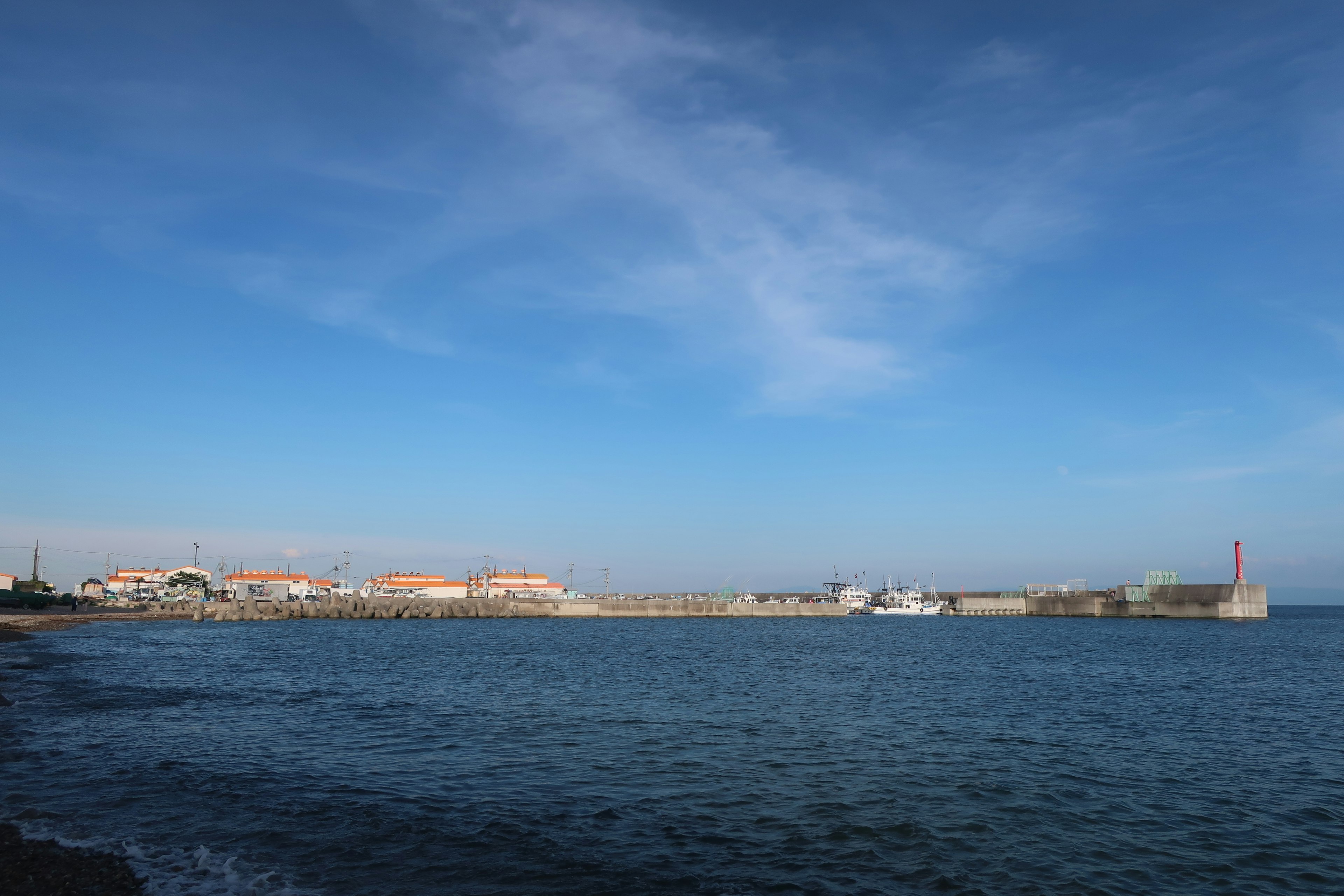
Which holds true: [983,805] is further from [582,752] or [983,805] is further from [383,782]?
[383,782]

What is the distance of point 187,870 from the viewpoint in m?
12.9

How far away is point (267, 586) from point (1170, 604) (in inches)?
6597

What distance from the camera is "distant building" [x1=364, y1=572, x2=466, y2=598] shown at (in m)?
154

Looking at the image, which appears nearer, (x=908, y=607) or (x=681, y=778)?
(x=681, y=778)

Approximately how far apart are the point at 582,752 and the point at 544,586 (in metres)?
149

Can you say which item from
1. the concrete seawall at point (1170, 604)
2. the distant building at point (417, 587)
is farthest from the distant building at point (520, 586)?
the concrete seawall at point (1170, 604)

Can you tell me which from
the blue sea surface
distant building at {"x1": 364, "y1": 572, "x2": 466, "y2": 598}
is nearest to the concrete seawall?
the blue sea surface

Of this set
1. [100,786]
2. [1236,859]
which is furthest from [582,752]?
[1236,859]

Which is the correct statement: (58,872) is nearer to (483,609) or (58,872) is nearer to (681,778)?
(681,778)

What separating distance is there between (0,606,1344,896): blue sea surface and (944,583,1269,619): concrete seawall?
80.7 meters

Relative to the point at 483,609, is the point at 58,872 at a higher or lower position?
higher

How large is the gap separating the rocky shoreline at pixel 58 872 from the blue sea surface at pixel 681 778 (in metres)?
0.52

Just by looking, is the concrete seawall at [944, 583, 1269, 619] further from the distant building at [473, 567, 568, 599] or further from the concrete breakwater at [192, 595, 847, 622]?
the distant building at [473, 567, 568, 599]

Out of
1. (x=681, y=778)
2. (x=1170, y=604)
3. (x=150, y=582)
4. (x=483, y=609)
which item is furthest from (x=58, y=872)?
(x=150, y=582)
